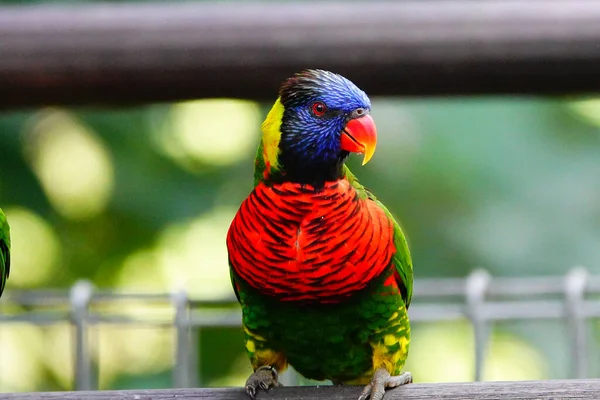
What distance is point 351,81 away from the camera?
154 centimetres

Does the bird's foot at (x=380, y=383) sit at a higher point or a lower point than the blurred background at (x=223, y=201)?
lower

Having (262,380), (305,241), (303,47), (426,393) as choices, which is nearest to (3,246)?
(262,380)

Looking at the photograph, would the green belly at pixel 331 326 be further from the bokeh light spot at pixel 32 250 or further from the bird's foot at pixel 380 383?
the bokeh light spot at pixel 32 250

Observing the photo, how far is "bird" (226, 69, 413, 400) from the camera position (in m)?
1.55

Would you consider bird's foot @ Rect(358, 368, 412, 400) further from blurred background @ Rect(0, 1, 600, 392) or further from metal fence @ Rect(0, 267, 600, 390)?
blurred background @ Rect(0, 1, 600, 392)

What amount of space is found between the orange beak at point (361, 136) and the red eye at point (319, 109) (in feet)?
0.18

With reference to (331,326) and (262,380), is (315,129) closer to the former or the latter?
(331,326)

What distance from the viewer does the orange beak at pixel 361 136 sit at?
1521 mm

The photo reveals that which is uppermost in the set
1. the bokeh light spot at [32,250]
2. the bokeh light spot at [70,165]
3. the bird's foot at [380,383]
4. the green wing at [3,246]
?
the bokeh light spot at [70,165]

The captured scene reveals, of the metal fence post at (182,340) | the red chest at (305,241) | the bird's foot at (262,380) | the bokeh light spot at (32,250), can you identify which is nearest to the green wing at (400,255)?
the red chest at (305,241)

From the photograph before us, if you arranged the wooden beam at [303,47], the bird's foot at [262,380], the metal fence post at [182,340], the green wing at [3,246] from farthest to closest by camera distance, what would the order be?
the metal fence post at [182,340]
the green wing at [3,246]
the bird's foot at [262,380]
the wooden beam at [303,47]

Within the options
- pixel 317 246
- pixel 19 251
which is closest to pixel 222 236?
pixel 19 251

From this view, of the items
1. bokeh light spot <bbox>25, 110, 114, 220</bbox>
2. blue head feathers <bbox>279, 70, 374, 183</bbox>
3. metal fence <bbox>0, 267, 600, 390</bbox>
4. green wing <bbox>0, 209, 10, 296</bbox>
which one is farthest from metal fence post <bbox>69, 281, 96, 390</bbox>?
bokeh light spot <bbox>25, 110, 114, 220</bbox>

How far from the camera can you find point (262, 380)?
1.79m
